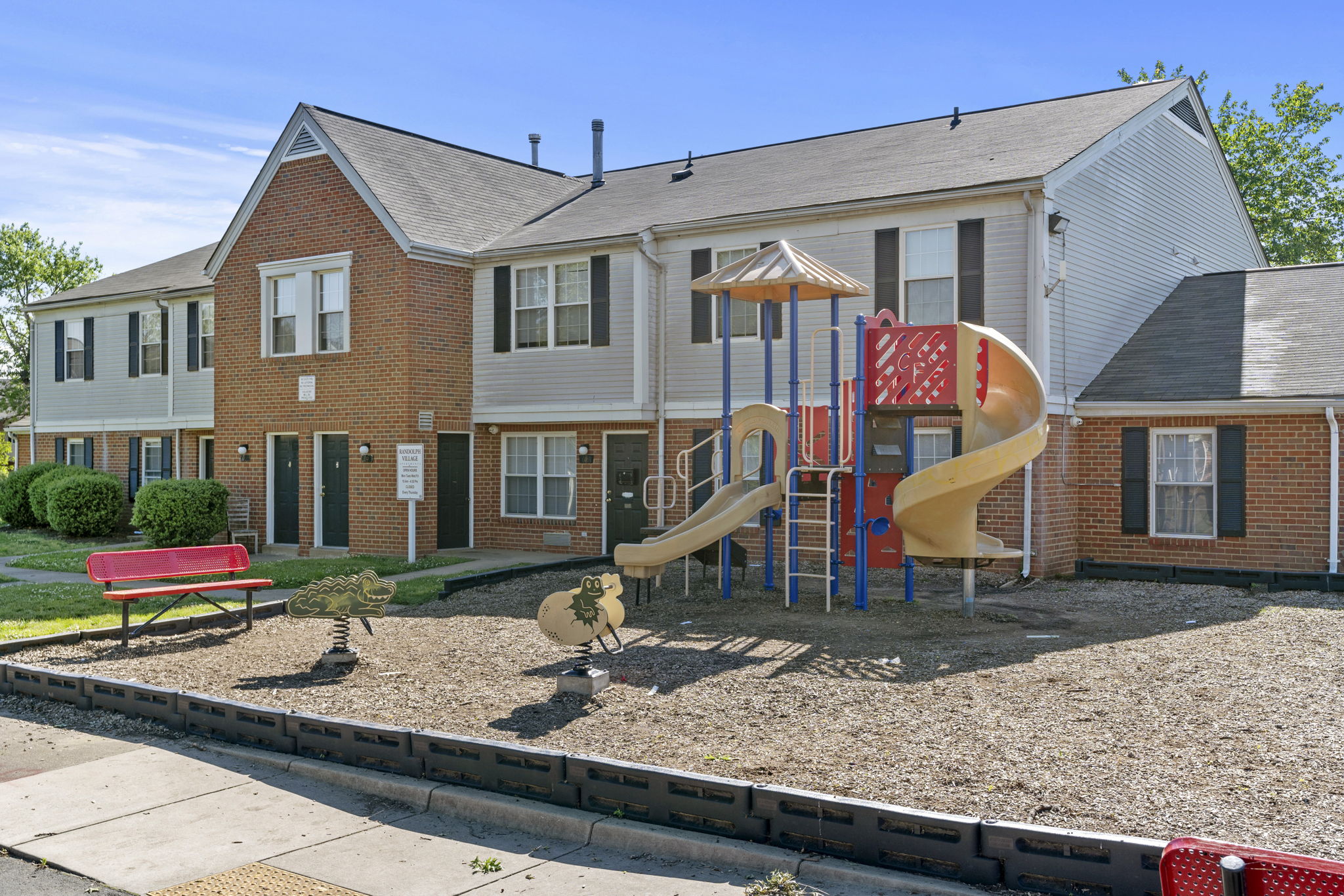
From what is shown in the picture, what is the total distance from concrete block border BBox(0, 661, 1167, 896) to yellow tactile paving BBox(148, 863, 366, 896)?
1.17 m

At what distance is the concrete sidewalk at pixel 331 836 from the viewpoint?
17.4 feet

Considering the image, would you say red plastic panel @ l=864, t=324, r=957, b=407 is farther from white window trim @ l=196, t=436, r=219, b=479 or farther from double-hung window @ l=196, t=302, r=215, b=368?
white window trim @ l=196, t=436, r=219, b=479

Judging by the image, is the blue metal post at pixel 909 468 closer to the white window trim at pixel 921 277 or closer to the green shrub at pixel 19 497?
the white window trim at pixel 921 277

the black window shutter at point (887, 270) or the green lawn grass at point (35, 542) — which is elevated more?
the black window shutter at point (887, 270)

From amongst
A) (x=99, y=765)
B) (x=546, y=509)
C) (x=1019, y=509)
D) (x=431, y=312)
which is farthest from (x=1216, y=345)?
(x=99, y=765)

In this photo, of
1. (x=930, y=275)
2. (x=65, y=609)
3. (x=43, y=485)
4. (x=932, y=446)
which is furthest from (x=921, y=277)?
(x=43, y=485)

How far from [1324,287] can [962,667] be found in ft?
42.9

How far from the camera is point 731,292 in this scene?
46.1ft

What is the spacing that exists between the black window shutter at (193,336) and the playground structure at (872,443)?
15504mm

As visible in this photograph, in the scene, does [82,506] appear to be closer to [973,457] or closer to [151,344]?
[151,344]

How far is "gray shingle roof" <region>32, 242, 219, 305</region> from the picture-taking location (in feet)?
83.8

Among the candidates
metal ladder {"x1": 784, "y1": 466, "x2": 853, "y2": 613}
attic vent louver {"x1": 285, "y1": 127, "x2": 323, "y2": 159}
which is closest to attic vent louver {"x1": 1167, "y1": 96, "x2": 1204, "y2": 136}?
metal ladder {"x1": 784, "y1": 466, "x2": 853, "y2": 613}

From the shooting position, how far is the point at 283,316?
851 inches

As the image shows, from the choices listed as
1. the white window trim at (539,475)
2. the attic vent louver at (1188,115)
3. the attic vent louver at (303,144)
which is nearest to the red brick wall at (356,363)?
the attic vent louver at (303,144)
